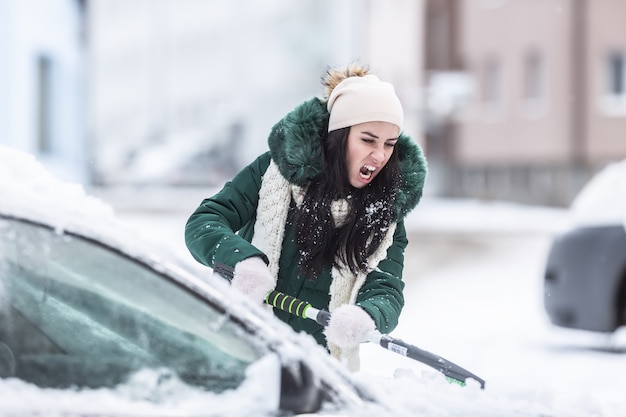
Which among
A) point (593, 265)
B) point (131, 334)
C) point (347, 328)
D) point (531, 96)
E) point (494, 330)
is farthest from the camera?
point (531, 96)

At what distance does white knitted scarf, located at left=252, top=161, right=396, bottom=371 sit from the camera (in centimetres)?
305

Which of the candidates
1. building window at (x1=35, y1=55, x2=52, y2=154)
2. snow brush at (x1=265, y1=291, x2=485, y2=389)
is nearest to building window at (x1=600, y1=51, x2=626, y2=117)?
building window at (x1=35, y1=55, x2=52, y2=154)

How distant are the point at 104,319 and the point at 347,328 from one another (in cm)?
62

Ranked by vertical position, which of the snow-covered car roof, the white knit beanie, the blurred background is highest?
the blurred background

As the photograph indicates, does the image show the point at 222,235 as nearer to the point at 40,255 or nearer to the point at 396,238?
the point at 396,238

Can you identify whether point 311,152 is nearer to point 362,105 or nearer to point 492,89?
point 362,105

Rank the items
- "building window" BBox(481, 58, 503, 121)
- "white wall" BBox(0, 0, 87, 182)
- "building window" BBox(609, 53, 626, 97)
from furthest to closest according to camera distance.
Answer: "building window" BBox(481, 58, 503, 121)
"building window" BBox(609, 53, 626, 97)
"white wall" BBox(0, 0, 87, 182)

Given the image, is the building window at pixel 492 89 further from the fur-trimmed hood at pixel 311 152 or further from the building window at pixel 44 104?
the fur-trimmed hood at pixel 311 152

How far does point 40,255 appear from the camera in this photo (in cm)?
210

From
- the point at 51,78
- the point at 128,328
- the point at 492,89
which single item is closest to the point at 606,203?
the point at 128,328

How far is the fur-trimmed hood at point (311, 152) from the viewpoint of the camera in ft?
9.94

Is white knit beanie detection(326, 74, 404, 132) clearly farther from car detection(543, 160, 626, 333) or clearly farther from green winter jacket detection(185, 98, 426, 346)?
car detection(543, 160, 626, 333)

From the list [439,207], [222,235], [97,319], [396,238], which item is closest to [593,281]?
[396,238]

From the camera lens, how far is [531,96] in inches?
1172
